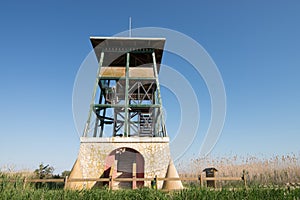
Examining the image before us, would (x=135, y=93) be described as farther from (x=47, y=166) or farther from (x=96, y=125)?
(x=47, y=166)

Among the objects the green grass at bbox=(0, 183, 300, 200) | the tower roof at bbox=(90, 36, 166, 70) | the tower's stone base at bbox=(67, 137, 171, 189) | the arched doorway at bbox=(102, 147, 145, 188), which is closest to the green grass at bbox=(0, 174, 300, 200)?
the green grass at bbox=(0, 183, 300, 200)

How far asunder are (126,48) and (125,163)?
6857mm

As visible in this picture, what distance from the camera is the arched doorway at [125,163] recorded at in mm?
11797

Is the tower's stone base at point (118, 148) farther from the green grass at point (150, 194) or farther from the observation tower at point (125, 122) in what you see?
the green grass at point (150, 194)

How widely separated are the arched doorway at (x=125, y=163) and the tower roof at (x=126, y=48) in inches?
220

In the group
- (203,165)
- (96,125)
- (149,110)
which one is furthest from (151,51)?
(203,165)

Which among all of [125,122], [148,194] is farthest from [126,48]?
[148,194]

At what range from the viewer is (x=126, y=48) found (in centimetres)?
1396

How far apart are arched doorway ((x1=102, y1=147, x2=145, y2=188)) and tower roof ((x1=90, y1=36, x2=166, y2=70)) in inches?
220

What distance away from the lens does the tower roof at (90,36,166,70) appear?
529 inches

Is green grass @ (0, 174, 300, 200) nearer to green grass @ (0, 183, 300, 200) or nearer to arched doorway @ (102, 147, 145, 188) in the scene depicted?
green grass @ (0, 183, 300, 200)

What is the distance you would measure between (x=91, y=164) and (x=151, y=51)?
727cm

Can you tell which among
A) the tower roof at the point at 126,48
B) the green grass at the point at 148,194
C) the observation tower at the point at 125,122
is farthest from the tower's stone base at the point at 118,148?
the tower roof at the point at 126,48

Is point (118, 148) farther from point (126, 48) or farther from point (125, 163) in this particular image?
point (126, 48)
